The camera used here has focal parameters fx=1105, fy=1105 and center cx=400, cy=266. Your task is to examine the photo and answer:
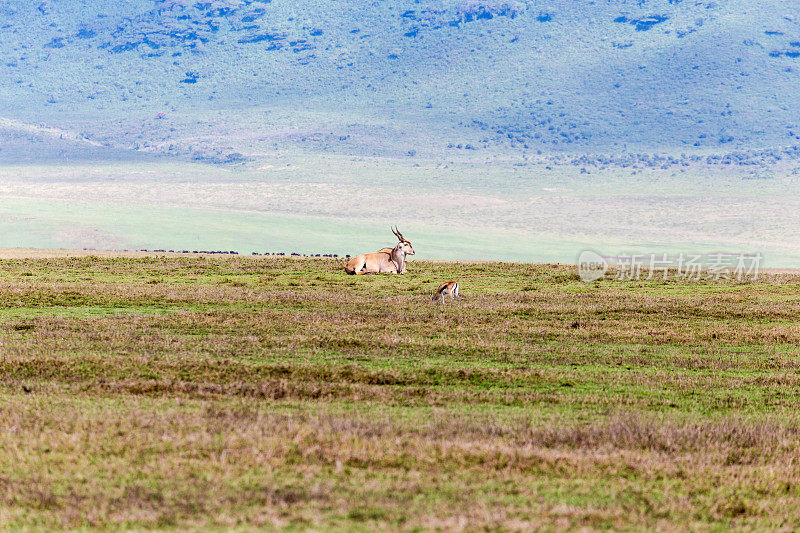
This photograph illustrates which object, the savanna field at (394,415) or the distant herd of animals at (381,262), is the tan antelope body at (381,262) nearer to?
the distant herd of animals at (381,262)

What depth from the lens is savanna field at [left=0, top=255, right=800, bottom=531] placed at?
29.2 ft

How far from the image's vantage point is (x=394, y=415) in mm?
12883

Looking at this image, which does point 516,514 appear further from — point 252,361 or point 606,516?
point 252,361

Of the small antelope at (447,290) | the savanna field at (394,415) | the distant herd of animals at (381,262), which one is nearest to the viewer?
the savanna field at (394,415)

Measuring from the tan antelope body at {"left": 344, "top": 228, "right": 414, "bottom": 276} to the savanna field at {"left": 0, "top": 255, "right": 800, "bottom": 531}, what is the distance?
10.7 metres

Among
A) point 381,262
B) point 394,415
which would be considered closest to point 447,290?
point 381,262

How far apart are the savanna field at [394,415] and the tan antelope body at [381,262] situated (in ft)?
35.1

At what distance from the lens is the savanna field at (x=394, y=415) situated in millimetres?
8906

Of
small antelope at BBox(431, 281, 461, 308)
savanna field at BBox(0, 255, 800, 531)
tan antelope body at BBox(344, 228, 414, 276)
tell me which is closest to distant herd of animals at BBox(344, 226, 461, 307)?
tan antelope body at BBox(344, 228, 414, 276)

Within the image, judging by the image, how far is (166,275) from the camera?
36.2 metres

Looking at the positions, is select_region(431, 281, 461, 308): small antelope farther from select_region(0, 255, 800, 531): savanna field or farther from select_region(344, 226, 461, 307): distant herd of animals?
select_region(344, 226, 461, 307): distant herd of animals

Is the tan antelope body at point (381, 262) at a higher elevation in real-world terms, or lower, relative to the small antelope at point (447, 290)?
higher

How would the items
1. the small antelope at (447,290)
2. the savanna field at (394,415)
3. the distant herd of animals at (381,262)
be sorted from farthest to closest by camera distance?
the distant herd of animals at (381,262) < the small antelope at (447,290) < the savanna field at (394,415)

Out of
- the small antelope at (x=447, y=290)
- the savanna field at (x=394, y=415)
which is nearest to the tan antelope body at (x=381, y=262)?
the small antelope at (x=447, y=290)
